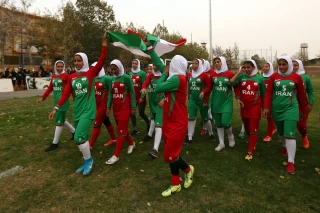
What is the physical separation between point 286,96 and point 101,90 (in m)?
4.06

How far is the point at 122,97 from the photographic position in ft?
18.5

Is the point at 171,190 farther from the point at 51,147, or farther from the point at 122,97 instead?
the point at 51,147

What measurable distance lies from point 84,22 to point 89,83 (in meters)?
38.6

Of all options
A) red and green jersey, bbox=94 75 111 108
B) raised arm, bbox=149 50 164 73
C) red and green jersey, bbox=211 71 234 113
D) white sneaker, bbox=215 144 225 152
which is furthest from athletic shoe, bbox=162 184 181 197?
red and green jersey, bbox=94 75 111 108

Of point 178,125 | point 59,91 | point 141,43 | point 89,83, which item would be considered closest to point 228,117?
point 178,125

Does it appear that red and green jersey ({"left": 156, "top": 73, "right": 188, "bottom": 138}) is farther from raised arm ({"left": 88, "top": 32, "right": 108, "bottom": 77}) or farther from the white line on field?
the white line on field

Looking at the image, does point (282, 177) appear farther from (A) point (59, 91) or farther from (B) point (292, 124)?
(A) point (59, 91)

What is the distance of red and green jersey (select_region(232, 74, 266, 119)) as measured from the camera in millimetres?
5668

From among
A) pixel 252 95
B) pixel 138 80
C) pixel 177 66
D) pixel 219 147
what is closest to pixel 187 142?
pixel 219 147

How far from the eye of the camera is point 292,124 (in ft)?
16.0

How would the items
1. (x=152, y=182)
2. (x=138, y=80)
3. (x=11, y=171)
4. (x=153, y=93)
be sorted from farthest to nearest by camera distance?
(x=138, y=80)
(x=153, y=93)
(x=11, y=171)
(x=152, y=182)

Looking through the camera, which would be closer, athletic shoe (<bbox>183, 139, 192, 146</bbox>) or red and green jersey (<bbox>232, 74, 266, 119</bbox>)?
red and green jersey (<bbox>232, 74, 266, 119</bbox>)

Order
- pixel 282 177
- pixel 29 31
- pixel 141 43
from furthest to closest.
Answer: pixel 29 31
pixel 282 177
pixel 141 43

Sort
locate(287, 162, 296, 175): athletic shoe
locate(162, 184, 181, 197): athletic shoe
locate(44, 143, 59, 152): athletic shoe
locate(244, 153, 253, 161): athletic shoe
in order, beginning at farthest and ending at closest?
locate(44, 143, 59, 152): athletic shoe → locate(244, 153, 253, 161): athletic shoe → locate(287, 162, 296, 175): athletic shoe → locate(162, 184, 181, 197): athletic shoe
